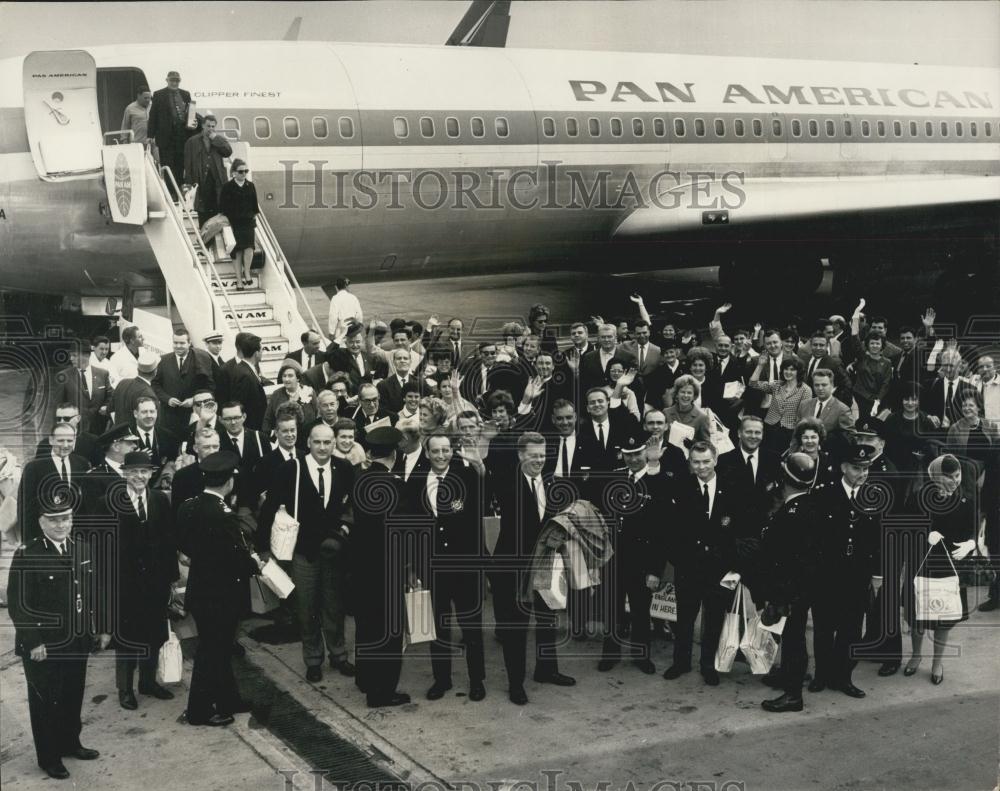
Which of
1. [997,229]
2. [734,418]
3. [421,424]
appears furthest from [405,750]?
[997,229]

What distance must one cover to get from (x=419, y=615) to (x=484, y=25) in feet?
46.0

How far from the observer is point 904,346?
10.7 m

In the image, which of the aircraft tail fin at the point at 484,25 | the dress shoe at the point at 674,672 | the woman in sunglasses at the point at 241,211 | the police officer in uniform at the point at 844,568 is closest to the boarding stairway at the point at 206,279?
the woman in sunglasses at the point at 241,211

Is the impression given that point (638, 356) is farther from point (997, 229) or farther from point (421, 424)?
point (997, 229)

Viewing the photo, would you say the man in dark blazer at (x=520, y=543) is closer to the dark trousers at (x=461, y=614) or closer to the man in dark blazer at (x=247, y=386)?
the dark trousers at (x=461, y=614)

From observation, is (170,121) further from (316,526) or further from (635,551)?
(635,551)

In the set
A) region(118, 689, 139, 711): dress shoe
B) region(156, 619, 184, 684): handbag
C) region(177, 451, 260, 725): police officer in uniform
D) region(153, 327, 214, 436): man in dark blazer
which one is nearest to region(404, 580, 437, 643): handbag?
region(177, 451, 260, 725): police officer in uniform

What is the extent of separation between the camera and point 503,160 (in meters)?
14.3

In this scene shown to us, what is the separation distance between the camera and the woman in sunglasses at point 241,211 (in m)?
11.2

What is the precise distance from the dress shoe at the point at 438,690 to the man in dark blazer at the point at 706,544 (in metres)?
1.31

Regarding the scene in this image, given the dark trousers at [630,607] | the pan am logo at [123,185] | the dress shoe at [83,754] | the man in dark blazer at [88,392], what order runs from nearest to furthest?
the dress shoe at [83,754] < the dark trousers at [630,607] < the man in dark blazer at [88,392] < the pan am logo at [123,185]

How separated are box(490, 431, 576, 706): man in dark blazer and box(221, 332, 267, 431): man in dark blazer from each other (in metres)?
3.20

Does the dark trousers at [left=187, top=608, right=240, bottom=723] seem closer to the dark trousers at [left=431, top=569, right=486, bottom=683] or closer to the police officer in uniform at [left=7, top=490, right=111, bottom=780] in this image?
the police officer in uniform at [left=7, top=490, right=111, bottom=780]

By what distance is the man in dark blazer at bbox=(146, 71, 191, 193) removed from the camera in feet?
38.3
